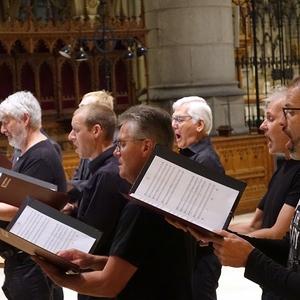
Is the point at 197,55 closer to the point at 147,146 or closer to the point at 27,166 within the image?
the point at 27,166

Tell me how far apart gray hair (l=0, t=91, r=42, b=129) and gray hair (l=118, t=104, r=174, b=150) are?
1604 mm

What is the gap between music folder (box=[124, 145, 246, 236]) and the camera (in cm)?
266

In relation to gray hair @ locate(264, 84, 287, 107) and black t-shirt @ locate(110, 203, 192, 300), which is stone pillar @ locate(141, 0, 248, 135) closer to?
gray hair @ locate(264, 84, 287, 107)

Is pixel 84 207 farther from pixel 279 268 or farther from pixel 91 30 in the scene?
pixel 91 30

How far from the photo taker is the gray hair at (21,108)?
468cm

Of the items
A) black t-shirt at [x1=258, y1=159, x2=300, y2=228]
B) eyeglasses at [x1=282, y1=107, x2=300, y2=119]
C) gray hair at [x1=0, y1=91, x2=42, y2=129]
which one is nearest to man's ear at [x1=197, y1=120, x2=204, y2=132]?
gray hair at [x1=0, y1=91, x2=42, y2=129]

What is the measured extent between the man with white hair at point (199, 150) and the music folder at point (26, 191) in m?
1.03

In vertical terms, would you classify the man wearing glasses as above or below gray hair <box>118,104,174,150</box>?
below

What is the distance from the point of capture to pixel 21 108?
184 inches

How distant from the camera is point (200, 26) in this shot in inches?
422

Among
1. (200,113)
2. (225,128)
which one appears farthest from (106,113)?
(225,128)

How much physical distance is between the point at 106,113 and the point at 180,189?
1450 millimetres

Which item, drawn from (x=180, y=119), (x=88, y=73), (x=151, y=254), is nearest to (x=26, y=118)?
(x=180, y=119)

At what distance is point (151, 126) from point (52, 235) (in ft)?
1.91
